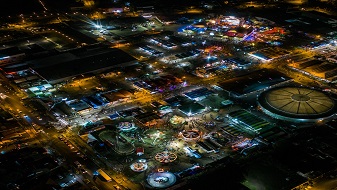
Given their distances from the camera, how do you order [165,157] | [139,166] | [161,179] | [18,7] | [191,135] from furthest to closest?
1. [18,7]
2. [191,135]
3. [165,157]
4. [139,166]
5. [161,179]

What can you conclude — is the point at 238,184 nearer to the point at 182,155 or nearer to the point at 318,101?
the point at 182,155

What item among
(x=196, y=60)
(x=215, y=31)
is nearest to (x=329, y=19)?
(x=215, y=31)

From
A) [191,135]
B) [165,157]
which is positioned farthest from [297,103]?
[165,157]

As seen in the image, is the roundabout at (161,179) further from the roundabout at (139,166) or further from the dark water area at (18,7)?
the dark water area at (18,7)

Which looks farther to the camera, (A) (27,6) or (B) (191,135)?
(A) (27,6)

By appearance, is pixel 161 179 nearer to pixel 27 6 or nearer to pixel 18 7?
pixel 18 7

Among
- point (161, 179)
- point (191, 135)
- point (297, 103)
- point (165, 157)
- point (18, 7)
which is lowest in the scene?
point (161, 179)

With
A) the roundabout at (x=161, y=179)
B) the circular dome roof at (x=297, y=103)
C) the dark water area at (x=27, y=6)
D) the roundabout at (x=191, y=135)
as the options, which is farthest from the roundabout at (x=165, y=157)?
the dark water area at (x=27, y=6)

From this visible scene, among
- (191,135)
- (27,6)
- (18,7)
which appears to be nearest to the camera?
(191,135)

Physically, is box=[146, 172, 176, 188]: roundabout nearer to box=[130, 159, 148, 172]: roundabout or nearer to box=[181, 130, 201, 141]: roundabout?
box=[130, 159, 148, 172]: roundabout
